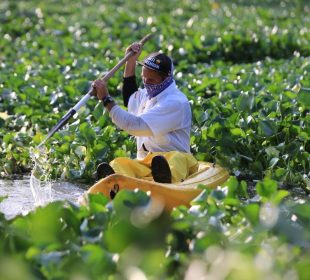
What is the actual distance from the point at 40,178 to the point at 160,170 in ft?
5.02

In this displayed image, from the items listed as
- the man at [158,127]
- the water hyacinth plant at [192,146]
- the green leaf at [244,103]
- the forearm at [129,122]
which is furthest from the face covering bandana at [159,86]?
the green leaf at [244,103]

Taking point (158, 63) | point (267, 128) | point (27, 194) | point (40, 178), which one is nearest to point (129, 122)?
point (158, 63)

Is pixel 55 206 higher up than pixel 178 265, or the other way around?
pixel 55 206

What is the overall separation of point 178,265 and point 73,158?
3834mm

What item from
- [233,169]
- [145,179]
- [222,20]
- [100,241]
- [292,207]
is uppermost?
[100,241]

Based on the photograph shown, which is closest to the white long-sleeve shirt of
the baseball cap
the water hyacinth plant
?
the baseball cap

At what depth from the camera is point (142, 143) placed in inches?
290

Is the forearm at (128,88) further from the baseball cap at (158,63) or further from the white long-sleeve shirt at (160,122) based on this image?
the baseball cap at (158,63)

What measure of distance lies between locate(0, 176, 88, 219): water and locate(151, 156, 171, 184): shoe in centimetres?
58

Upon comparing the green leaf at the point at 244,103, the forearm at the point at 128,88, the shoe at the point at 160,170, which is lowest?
the green leaf at the point at 244,103

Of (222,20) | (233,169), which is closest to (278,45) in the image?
(222,20)

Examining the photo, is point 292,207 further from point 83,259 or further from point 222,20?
point 222,20

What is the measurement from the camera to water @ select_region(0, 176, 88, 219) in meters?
7.09

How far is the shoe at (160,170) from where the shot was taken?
268 inches
